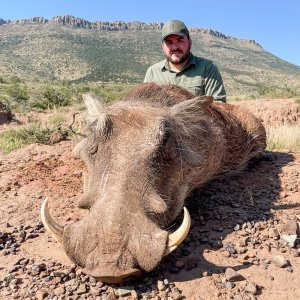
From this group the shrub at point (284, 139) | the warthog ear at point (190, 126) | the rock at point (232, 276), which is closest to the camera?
the rock at point (232, 276)

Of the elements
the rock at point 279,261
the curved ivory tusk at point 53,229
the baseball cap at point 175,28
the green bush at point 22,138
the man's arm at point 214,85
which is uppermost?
the baseball cap at point 175,28

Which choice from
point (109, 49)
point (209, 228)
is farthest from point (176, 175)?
point (109, 49)

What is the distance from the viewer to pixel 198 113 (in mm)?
3676

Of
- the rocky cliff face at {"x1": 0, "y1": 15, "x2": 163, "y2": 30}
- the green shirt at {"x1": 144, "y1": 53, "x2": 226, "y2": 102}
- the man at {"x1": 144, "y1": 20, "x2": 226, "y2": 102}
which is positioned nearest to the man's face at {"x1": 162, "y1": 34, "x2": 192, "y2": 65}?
the man at {"x1": 144, "y1": 20, "x2": 226, "y2": 102}

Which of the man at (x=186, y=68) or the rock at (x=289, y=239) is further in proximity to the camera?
the man at (x=186, y=68)

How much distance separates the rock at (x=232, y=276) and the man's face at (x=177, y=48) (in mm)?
3697

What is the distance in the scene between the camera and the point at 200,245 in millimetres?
3146

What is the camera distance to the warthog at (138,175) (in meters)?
2.32

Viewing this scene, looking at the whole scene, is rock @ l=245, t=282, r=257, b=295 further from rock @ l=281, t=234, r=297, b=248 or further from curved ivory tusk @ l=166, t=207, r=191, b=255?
rock @ l=281, t=234, r=297, b=248

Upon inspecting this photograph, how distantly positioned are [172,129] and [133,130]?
0.36 meters

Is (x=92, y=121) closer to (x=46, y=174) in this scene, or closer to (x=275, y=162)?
(x=46, y=174)

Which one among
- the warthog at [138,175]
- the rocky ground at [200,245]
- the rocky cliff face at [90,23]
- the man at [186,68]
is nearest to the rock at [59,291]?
the rocky ground at [200,245]

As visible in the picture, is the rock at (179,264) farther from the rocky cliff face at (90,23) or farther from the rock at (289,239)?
the rocky cliff face at (90,23)

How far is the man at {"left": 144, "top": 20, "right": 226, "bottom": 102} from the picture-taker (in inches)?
221
